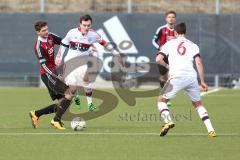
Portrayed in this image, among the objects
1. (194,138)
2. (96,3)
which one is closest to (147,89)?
(96,3)

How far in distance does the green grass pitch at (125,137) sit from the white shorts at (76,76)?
31.7 inches

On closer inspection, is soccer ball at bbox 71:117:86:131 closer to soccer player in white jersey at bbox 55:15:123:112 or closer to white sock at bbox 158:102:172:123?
white sock at bbox 158:102:172:123

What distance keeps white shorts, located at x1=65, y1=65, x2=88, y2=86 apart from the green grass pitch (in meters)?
0.80

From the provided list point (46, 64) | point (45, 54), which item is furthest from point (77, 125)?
point (45, 54)

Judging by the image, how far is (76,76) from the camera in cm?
1775

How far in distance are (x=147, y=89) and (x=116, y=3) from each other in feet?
11.6

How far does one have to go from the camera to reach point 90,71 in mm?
28797

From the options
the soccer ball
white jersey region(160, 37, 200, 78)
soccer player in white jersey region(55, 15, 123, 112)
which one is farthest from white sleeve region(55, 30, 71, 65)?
white jersey region(160, 37, 200, 78)

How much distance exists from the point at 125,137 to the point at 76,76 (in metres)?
3.59

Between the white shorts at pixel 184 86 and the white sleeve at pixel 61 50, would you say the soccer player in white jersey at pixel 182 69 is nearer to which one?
the white shorts at pixel 184 86

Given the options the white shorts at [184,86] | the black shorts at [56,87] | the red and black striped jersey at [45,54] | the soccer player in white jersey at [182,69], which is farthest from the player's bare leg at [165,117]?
the red and black striped jersey at [45,54]

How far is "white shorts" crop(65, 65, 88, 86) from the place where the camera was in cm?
1703

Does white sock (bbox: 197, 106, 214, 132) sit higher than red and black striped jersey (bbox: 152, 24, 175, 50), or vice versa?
white sock (bbox: 197, 106, 214, 132)

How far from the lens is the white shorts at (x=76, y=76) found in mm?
17031
